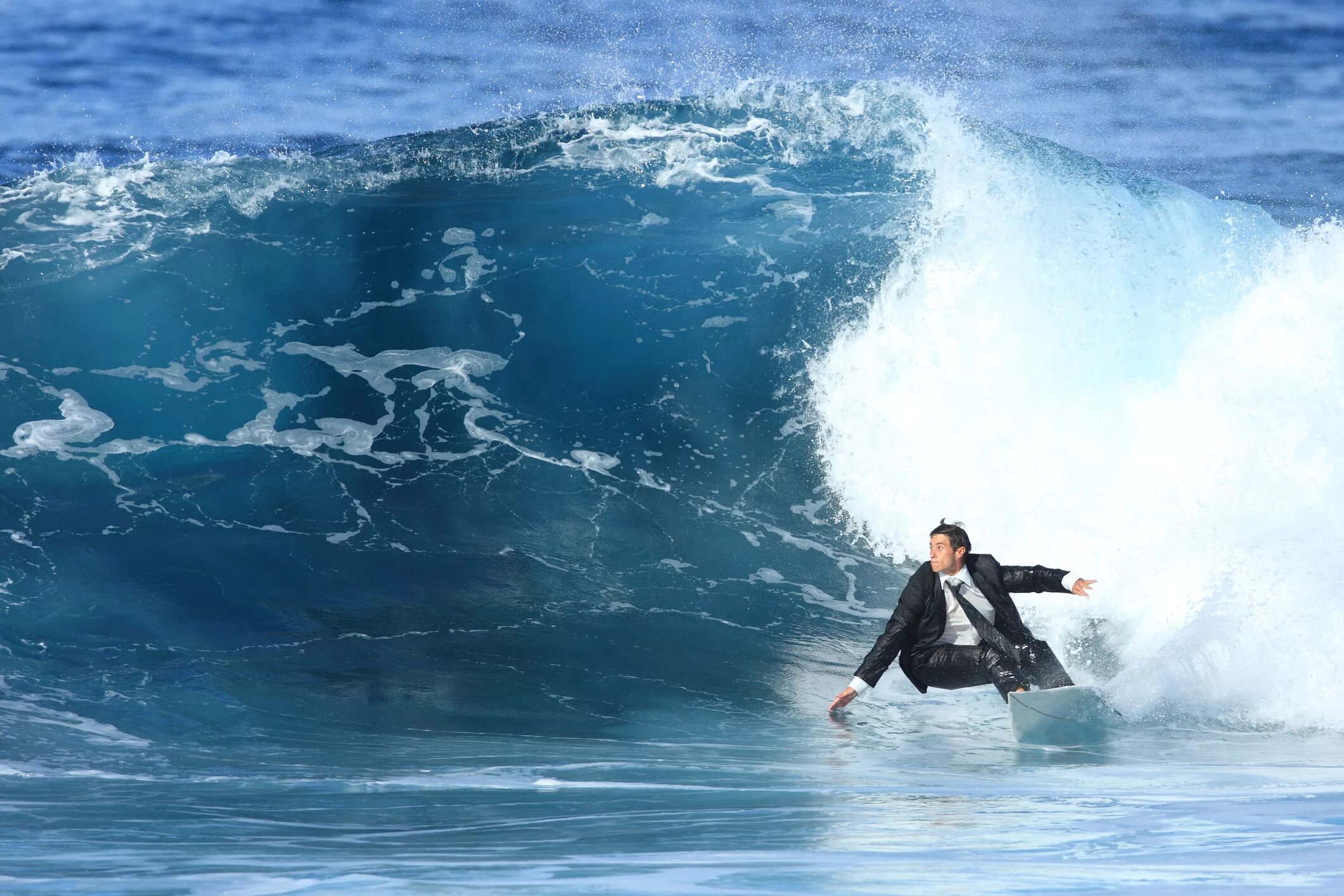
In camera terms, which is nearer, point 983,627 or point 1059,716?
point 1059,716

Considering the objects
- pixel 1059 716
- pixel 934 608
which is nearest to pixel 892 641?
pixel 934 608

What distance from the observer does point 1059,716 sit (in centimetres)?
525

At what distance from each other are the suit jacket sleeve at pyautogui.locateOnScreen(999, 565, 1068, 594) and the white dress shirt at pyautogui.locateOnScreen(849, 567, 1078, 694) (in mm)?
42

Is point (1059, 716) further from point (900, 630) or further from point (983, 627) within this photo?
point (900, 630)

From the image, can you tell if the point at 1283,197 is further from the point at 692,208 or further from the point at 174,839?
the point at 174,839

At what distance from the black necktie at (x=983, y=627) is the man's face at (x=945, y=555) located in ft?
0.30

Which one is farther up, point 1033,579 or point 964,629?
point 1033,579

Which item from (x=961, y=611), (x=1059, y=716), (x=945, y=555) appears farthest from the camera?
(x=961, y=611)

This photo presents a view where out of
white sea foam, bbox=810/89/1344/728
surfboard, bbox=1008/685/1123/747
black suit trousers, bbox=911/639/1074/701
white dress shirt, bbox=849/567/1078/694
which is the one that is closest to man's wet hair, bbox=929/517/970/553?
white dress shirt, bbox=849/567/1078/694

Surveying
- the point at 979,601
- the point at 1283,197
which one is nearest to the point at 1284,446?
the point at 979,601

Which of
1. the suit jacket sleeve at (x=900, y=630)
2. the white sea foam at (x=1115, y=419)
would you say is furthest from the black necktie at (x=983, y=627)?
the white sea foam at (x=1115, y=419)

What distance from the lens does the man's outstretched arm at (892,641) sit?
18.4 ft

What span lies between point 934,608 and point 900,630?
20cm

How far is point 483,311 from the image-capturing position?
1161 centimetres
